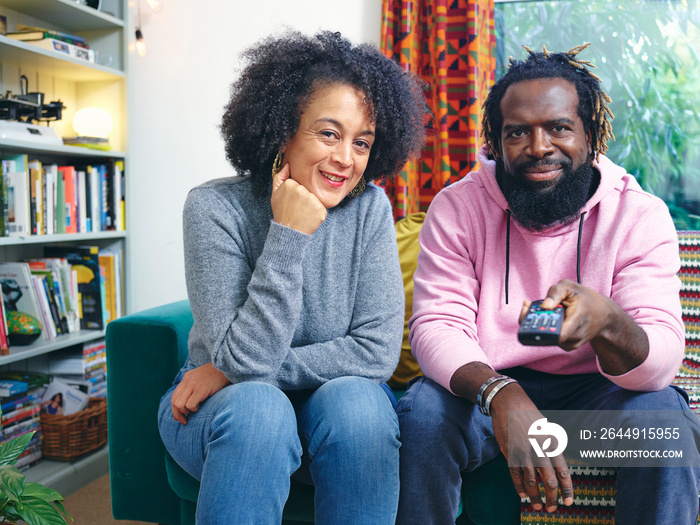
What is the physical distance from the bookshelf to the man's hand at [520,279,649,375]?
5.58ft

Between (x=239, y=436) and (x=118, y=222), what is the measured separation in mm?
1659

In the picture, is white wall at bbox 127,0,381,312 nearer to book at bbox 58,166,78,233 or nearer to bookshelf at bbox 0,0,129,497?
bookshelf at bbox 0,0,129,497

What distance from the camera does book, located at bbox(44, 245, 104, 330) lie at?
221cm

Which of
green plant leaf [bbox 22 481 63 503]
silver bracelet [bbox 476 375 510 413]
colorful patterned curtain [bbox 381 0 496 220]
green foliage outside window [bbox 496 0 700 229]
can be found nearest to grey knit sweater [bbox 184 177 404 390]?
silver bracelet [bbox 476 375 510 413]

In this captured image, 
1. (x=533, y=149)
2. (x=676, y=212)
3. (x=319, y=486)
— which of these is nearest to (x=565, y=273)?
(x=533, y=149)

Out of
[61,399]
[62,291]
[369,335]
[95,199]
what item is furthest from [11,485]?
[95,199]

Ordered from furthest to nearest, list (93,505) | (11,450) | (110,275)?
(110,275) < (93,505) < (11,450)

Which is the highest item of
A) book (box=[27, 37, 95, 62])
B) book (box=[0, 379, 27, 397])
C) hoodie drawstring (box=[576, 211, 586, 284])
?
book (box=[27, 37, 95, 62])

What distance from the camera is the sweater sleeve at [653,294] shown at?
106 centimetres

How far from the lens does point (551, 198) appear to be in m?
1.28

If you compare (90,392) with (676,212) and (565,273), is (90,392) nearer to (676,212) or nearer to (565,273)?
(565,273)

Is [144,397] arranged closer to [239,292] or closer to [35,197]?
[239,292]

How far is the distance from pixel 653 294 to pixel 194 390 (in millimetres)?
914

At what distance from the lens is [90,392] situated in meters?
2.16
